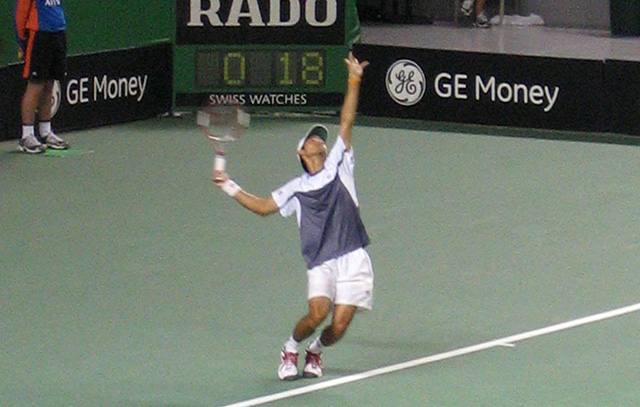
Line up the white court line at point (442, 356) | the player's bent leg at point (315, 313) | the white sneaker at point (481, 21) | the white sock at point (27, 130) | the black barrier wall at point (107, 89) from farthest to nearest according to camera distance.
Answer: the white sneaker at point (481, 21) < the black barrier wall at point (107, 89) < the white sock at point (27, 130) < the player's bent leg at point (315, 313) < the white court line at point (442, 356)

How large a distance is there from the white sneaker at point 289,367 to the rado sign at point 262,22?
32.9 ft

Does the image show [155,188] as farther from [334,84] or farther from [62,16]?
[334,84]

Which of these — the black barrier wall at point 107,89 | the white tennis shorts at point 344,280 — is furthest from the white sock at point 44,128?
the white tennis shorts at point 344,280

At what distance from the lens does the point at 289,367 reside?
8.30m

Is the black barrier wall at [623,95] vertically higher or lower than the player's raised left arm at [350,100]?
lower

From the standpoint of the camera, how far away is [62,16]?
1541 cm

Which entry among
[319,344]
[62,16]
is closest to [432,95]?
[62,16]

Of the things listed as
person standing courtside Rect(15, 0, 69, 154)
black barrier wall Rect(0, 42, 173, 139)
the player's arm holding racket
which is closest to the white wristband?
the player's arm holding racket

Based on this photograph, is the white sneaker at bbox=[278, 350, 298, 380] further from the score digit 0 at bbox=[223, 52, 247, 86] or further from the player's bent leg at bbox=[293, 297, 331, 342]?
the score digit 0 at bbox=[223, 52, 247, 86]

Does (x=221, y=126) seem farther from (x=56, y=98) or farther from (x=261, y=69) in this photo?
(x=261, y=69)

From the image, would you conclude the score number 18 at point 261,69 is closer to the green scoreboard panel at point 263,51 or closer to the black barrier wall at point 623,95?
the green scoreboard panel at point 263,51

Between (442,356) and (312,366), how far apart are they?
35.9 inches

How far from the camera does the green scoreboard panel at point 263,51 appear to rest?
17875mm

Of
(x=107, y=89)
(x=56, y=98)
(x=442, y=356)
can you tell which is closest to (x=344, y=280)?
(x=442, y=356)
